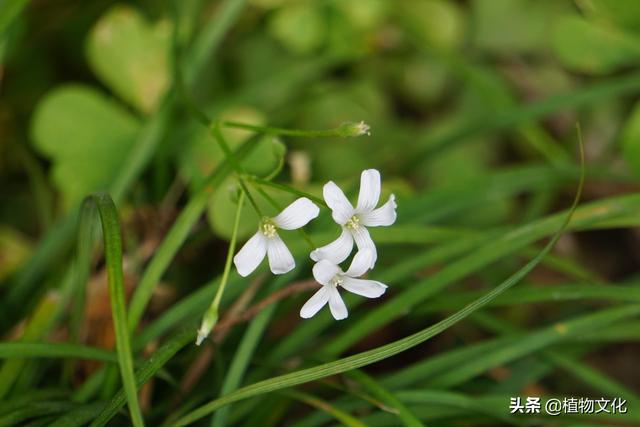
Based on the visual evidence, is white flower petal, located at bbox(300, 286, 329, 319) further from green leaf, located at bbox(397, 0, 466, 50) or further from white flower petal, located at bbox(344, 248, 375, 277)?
green leaf, located at bbox(397, 0, 466, 50)

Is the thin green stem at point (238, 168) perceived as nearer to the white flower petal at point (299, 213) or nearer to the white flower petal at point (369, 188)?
the white flower petal at point (299, 213)

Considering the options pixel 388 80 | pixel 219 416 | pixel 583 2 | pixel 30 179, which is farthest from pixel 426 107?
pixel 219 416

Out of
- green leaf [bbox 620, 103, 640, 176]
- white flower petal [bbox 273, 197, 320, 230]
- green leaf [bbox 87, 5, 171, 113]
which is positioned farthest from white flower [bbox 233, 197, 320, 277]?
green leaf [bbox 620, 103, 640, 176]

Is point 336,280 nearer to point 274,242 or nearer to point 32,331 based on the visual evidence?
point 274,242

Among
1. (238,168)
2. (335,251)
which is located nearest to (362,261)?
(335,251)

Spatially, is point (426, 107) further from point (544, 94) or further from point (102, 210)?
point (102, 210)
